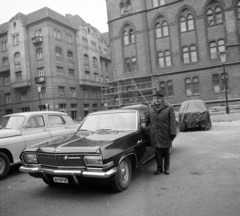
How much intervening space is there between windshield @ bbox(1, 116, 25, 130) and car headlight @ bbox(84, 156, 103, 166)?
3432 millimetres

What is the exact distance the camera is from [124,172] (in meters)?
4.39

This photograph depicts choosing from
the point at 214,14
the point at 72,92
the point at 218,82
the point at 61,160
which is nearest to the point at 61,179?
the point at 61,160

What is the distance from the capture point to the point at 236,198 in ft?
12.0

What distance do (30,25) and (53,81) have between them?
10525 mm

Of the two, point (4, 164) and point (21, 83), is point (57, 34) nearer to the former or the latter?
point (21, 83)

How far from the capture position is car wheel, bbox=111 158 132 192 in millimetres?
4074

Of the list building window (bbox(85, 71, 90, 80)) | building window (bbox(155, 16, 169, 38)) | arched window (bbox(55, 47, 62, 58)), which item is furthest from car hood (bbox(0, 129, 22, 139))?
building window (bbox(85, 71, 90, 80))

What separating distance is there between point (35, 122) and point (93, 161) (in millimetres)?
3673

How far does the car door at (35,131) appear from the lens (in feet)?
21.0

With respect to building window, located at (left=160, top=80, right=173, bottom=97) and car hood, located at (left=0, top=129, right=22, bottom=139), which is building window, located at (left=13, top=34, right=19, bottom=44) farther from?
car hood, located at (left=0, top=129, right=22, bottom=139)

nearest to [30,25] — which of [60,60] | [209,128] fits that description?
[60,60]

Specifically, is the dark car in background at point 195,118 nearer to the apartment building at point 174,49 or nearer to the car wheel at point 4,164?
the car wheel at point 4,164

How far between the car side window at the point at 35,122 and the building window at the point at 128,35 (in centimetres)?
2703

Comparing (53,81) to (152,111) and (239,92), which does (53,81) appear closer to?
(239,92)
